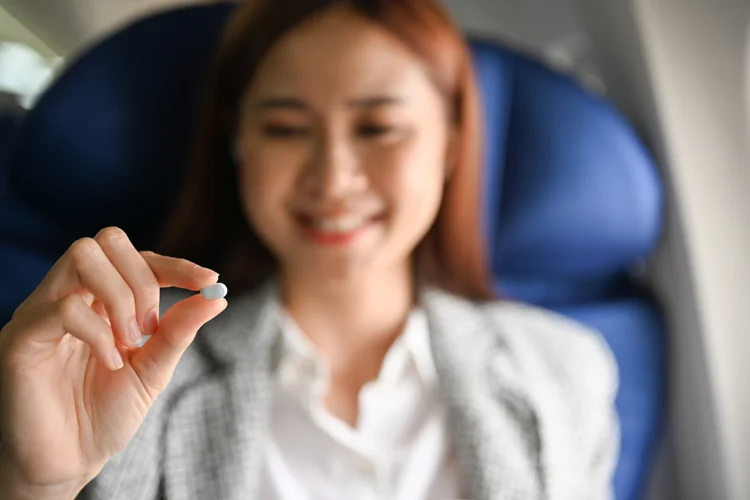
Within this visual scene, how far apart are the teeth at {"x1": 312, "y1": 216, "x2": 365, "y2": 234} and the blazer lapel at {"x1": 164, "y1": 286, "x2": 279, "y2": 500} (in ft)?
0.42

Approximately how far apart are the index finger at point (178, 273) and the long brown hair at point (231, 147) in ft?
0.64

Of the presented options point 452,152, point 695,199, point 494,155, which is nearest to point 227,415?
point 452,152

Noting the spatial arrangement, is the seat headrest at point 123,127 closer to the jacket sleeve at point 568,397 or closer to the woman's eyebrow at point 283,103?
the woman's eyebrow at point 283,103

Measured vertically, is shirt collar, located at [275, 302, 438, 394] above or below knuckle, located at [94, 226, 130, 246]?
below

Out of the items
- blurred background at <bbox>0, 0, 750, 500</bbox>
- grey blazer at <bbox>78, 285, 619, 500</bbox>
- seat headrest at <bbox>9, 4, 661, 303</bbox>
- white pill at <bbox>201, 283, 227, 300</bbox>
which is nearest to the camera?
white pill at <bbox>201, 283, 227, 300</bbox>

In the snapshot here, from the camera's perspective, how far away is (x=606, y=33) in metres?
1.00

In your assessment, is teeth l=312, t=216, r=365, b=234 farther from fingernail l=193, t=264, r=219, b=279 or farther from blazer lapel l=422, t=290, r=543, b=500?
fingernail l=193, t=264, r=219, b=279

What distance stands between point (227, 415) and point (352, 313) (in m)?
0.19

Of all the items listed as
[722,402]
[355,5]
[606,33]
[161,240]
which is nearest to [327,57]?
[355,5]

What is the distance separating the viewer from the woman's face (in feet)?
2.00

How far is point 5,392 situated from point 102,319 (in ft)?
0.27

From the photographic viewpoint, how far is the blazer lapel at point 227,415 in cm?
60

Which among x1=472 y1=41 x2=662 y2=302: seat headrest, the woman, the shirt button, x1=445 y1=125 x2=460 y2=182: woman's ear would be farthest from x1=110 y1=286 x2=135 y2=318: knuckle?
x1=472 y1=41 x2=662 y2=302: seat headrest

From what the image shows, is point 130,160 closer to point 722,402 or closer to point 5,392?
point 5,392
